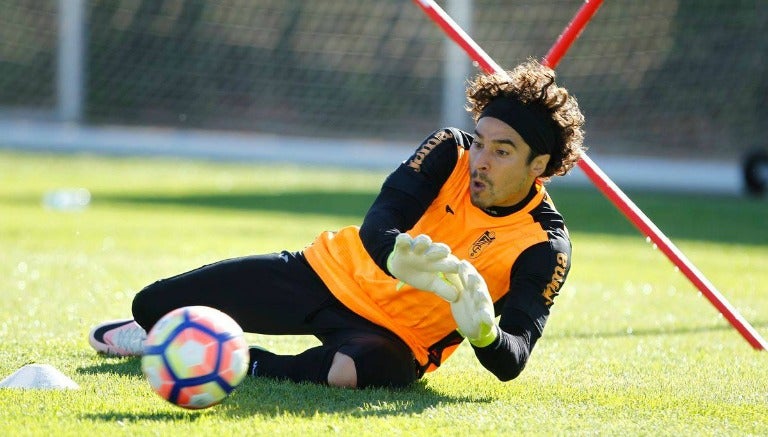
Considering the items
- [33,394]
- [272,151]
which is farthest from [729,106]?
[33,394]

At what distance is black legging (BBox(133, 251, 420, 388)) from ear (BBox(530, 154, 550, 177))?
1017 millimetres

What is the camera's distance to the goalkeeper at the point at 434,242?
5.32 meters

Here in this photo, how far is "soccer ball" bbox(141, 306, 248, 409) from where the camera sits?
4609 millimetres

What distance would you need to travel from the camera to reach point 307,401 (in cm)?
503

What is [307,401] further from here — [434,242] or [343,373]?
[434,242]

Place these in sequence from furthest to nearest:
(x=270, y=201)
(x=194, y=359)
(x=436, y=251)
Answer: (x=270, y=201) → (x=194, y=359) → (x=436, y=251)

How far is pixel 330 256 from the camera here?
5863mm

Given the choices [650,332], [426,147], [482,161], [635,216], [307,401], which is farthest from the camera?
[650,332]

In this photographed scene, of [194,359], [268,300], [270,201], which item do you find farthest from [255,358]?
[270,201]

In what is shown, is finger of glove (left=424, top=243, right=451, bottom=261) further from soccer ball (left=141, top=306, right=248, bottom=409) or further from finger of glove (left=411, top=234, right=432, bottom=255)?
soccer ball (left=141, top=306, right=248, bottom=409)

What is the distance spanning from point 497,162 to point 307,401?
1.38 metres

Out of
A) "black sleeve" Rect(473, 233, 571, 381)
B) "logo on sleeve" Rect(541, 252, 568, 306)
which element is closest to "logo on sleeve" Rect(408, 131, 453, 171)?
"black sleeve" Rect(473, 233, 571, 381)

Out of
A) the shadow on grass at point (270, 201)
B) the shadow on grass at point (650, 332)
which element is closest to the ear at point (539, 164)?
the shadow on grass at point (650, 332)

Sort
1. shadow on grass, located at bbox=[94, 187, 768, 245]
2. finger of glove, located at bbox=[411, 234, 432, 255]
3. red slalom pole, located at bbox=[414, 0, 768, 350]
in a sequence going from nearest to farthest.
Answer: finger of glove, located at bbox=[411, 234, 432, 255] → red slalom pole, located at bbox=[414, 0, 768, 350] → shadow on grass, located at bbox=[94, 187, 768, 245]
